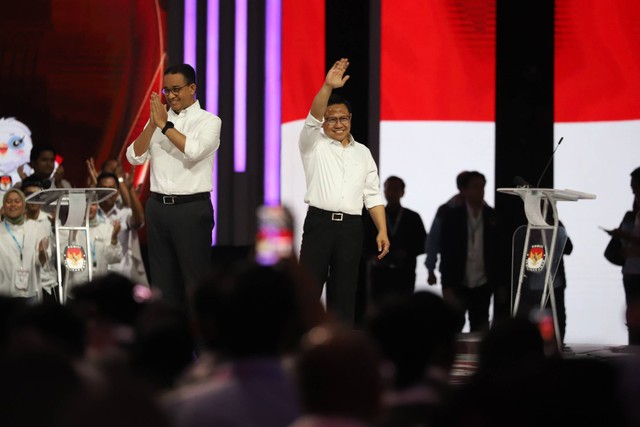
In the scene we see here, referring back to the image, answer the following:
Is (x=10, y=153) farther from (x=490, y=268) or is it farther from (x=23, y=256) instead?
(x=490, y=268)

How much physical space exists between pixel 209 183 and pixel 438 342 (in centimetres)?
330

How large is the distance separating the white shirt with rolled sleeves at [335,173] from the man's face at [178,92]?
2.09ft

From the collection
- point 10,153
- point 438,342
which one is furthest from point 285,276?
point 10,153

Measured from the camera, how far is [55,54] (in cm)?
866

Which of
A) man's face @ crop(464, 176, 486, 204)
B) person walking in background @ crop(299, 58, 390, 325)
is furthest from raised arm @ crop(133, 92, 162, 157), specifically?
man's face @ crop(464, 176, 486, 204)

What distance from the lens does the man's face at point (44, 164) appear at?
7.35 meters

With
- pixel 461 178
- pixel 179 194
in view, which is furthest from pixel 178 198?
pixel 461 178

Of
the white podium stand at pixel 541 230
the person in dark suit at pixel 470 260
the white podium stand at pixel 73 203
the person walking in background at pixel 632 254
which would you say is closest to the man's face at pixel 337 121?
the white podium stand at pixel 541 230

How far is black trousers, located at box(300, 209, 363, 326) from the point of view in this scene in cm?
567

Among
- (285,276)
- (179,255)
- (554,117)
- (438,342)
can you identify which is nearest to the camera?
(285,276)

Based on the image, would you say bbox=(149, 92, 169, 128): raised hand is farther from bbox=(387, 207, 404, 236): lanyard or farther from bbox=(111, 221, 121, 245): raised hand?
bbox=(387, 207, 404, 236): lanyard

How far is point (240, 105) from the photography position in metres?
8.18

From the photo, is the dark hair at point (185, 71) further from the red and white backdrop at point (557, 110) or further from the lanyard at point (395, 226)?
the red and white backdrop at point (557, 110)

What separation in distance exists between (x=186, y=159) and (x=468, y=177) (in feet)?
7.64
